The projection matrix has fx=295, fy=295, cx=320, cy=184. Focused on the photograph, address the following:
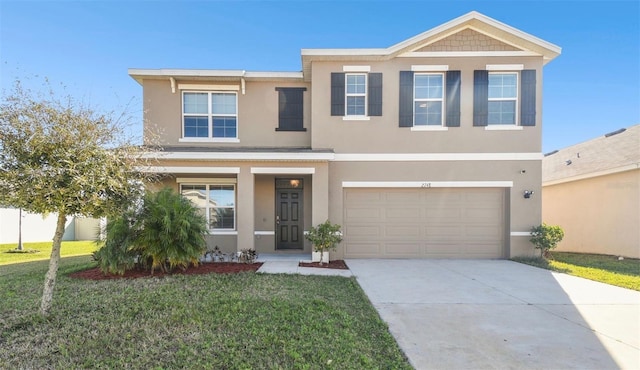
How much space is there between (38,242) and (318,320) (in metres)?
18.8

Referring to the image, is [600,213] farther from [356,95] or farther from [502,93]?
[356,95]

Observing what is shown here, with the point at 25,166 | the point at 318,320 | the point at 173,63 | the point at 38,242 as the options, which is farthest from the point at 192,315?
the point at 38,242

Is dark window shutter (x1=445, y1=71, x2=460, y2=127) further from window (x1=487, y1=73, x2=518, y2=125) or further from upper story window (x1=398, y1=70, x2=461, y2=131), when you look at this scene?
window (x1=487, y1=73, x2=518, y2=125)

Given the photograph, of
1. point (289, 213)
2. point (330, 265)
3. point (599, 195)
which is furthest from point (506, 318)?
point (599, 195)

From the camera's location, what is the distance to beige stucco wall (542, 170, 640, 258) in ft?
34.6

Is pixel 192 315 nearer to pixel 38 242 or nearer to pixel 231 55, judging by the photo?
pixel 231 55

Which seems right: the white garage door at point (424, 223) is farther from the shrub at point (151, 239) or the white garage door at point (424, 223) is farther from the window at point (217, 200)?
the shrub at point (151, 239)

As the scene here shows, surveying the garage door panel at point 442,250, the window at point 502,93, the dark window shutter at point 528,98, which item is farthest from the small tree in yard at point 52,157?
the dark window shutter at point 528,98

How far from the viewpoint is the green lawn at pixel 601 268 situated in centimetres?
721

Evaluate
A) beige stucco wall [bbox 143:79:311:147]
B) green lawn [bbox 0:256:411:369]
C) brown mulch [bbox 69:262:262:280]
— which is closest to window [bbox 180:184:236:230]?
beige stucco wall [bbox 143:79:311:147]

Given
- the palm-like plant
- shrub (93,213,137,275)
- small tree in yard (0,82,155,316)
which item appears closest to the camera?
small tree in yard (0,82,155,316)

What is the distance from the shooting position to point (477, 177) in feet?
32.1

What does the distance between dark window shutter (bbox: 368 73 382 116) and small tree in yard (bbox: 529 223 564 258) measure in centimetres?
632

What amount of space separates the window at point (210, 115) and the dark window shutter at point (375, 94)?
4796 mm
